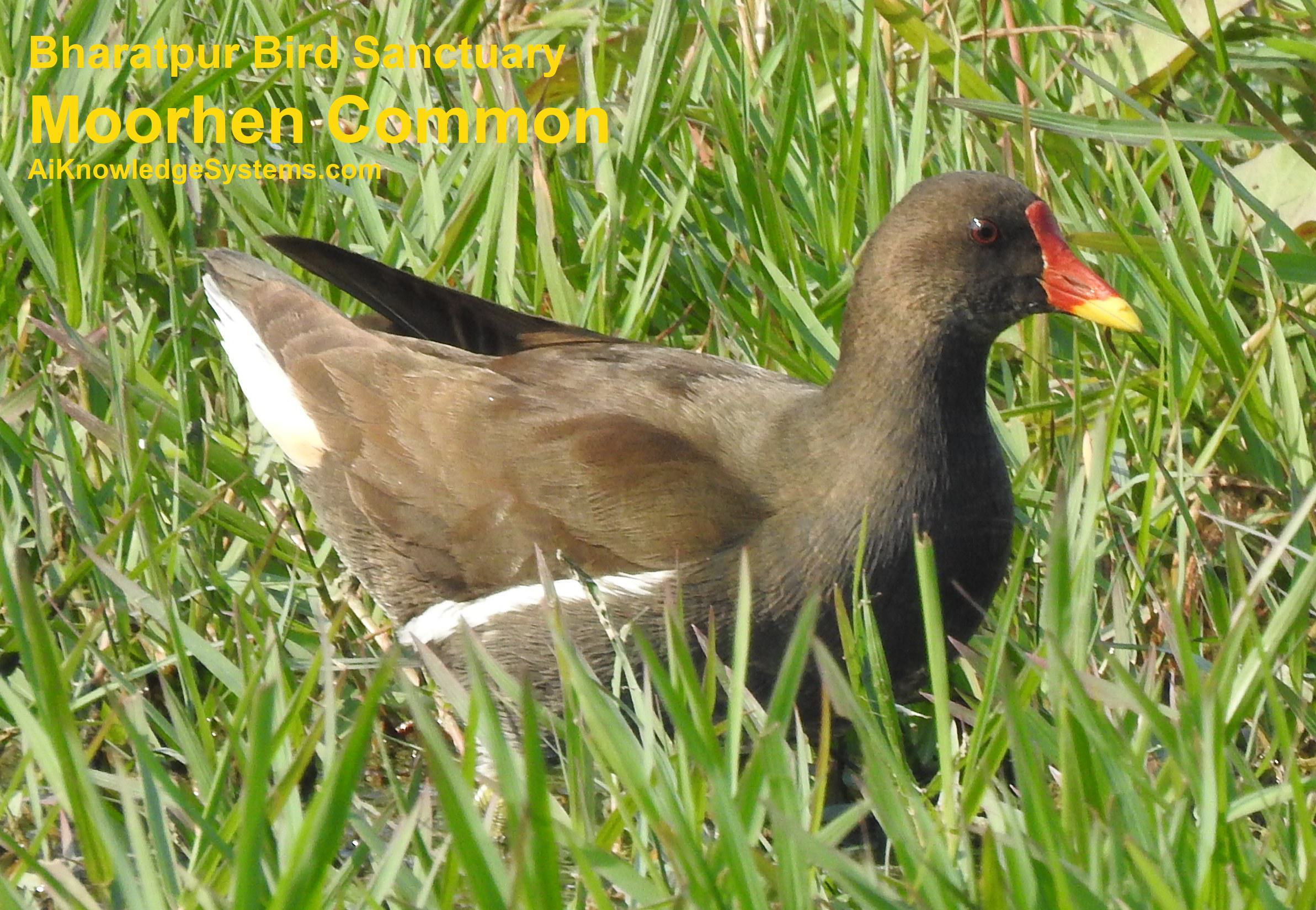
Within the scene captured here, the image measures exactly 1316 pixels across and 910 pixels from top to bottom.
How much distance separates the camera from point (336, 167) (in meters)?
3.77

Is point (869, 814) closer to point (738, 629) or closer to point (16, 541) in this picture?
point (738, 629)

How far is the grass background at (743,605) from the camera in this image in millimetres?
1670

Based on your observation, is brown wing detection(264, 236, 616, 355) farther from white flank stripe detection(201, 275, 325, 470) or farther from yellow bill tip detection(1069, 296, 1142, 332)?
yellow bill tip detection(1069, 296, 1142, 332)

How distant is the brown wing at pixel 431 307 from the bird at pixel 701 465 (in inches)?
1.3

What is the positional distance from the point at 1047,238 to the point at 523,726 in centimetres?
151

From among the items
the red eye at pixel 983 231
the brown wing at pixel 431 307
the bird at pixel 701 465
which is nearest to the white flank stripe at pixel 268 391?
the bird at pixel 701 465

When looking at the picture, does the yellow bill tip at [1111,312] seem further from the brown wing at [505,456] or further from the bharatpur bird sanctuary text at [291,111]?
the bharatpur bird sanctuary text at [291,111]

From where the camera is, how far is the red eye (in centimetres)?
268

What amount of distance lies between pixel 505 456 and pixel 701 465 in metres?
0.34

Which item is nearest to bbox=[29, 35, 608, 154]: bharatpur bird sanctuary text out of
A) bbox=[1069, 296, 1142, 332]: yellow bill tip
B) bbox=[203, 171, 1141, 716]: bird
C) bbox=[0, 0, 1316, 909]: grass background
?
bbox=[0, 0, 1316, 909]: grass background

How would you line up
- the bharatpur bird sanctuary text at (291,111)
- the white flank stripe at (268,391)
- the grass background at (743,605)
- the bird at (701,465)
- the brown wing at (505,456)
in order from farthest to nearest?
the bharatpur bird sanctuary text at (291,111)
the white flank stripe at (268,391)
the brown wing at (505,456)
the bird at (701,465)
the grass background at (743,605)

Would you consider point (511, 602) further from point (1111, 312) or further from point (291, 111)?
point (291, 111)

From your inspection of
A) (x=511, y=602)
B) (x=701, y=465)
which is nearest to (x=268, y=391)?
(x=511, y=602)

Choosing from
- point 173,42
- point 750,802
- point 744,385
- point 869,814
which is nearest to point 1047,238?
point 744,385
